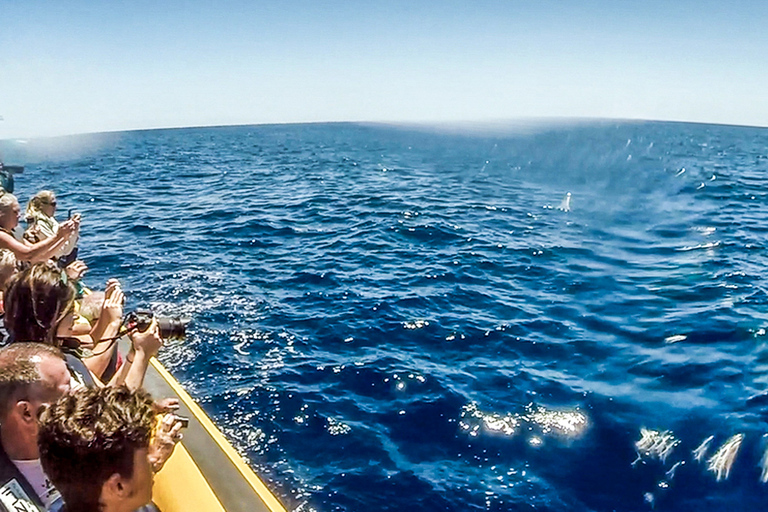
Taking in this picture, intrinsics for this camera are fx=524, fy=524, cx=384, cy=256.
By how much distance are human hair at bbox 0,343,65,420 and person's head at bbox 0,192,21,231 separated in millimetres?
4609

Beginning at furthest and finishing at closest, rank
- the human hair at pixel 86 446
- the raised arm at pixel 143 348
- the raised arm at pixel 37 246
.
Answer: the raised arm at pixel 37 246 → the raised arm at pixel 143 348 → the human hair at pixel 86 446

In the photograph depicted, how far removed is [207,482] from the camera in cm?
350

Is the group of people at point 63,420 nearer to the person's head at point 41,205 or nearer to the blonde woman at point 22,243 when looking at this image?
the blonde woman at point 22,243

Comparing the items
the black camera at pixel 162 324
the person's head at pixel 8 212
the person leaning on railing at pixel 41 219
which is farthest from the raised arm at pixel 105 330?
the person leaning on railing at pixel 41 219

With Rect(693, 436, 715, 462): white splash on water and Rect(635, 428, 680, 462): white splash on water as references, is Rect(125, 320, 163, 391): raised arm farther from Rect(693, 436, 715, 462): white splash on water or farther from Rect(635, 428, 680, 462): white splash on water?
Rect(693, 436, 715, 462): white splash on water

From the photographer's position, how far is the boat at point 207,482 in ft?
10.9

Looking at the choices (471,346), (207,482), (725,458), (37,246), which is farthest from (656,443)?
(37,246)

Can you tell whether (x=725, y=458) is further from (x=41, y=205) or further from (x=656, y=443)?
(x=41, y=205)

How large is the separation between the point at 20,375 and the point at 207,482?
1548 mm

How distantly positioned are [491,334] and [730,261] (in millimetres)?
6876

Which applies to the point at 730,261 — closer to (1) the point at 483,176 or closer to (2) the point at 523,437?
(2) the point at 523,437

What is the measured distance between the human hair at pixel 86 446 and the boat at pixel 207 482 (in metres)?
1.55

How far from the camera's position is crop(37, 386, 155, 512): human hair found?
72.9 inches

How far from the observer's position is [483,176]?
28422 mm
